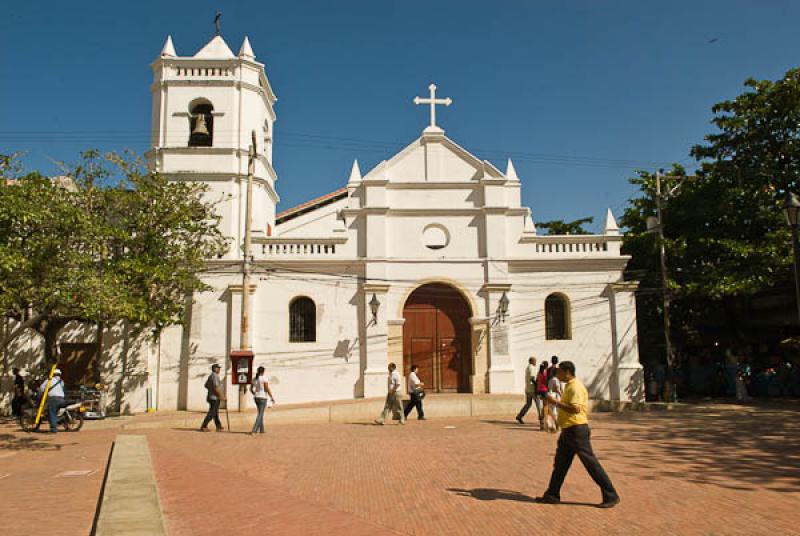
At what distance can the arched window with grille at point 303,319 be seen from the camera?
20219 millimetres

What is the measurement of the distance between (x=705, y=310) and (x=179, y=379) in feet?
60.2

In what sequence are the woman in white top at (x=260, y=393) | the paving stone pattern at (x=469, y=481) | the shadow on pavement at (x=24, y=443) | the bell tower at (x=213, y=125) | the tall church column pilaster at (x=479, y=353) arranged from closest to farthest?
the paving stone pattern at (x=469, y=481) < the shadow on pavement at (x=24, y=443) < the woman in white top at (x=260, y=393) < the tall church column pilaster at (x=479, y=353) < the bell tower at (x=213, y=125)

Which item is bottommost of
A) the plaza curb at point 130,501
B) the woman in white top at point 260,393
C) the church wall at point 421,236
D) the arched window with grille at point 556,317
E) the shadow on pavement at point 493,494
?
the shadow on pavement at point 493,494

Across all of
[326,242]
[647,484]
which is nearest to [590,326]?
[326,242]

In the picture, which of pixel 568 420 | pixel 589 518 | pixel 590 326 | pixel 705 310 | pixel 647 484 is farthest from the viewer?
pixel 705 310

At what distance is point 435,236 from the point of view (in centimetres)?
2103

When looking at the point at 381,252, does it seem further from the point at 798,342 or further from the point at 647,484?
the point at 798,342

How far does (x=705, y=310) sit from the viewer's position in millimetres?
23547

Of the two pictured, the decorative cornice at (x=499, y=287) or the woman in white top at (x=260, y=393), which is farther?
the decorative cornice at (x=499, y=287)

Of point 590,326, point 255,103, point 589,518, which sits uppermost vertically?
point 255,103

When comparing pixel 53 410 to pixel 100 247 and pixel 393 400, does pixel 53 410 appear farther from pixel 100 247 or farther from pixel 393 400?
pixel 393 400

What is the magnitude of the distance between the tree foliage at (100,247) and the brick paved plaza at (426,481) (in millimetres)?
3070

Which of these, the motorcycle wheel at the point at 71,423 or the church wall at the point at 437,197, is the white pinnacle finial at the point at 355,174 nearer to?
the church wall at the point at 437,197

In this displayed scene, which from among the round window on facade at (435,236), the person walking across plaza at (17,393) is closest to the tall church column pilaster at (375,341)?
the round window on facade at (435,236)
